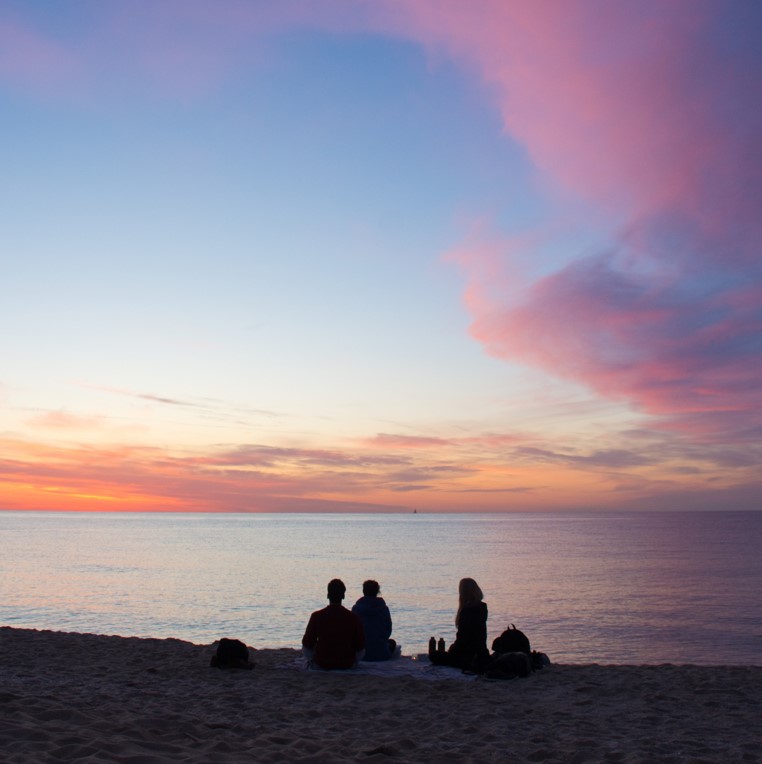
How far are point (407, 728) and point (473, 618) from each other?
14.3 feet

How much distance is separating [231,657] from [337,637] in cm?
217

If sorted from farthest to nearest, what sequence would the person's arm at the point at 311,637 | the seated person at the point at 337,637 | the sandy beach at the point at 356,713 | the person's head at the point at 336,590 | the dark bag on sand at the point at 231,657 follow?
the dark bag on sand at the point at 231,657 → the person's arm at the point at 311,637 → the seated person at the point at 337,637 → the person's head at the point at 336,590 → the sandy beach at the point at 356,713

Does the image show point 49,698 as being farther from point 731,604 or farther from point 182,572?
point 182,572

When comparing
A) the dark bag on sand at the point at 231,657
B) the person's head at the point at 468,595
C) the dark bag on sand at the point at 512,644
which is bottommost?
the dark bag on sand at the point at 231,657

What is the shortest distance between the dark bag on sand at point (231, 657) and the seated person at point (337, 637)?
4.58 feet

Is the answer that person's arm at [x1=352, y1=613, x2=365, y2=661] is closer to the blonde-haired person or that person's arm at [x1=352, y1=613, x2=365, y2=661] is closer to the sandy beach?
the sandy beach

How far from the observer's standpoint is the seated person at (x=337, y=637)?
41.9ft

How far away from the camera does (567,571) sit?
53.3 meters

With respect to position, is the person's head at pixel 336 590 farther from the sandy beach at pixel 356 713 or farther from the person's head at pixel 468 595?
the person's head at pixel 468 595

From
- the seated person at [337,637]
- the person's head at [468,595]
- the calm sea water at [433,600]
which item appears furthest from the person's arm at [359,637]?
the calm sea water at [433,600]

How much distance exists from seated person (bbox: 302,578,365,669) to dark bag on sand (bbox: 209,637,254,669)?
139cm

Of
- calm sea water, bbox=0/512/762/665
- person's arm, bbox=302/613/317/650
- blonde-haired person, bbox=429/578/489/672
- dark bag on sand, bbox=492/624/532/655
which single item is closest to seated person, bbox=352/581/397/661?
person's arm, bbox=302/613/317/650

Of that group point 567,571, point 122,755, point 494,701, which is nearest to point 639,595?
point 567,571

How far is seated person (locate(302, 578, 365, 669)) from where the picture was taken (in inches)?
502
